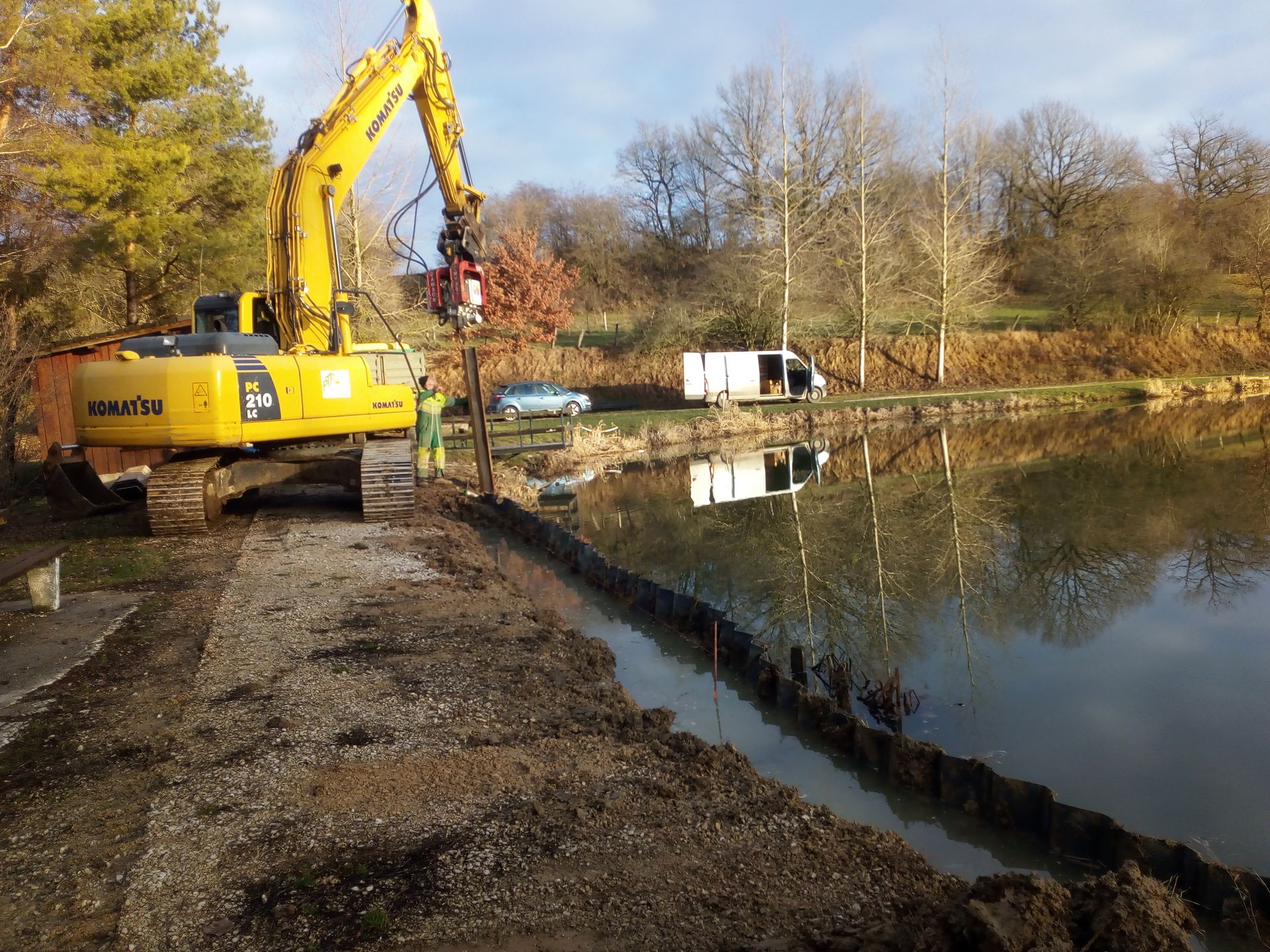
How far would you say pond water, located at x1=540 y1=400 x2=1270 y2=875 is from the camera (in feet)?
20.2

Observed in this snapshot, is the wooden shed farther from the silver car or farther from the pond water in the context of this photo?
the silver car

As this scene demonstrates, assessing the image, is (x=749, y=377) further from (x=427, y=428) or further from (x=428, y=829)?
(x=428, y=829)

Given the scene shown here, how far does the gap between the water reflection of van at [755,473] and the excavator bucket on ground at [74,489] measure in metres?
9.88

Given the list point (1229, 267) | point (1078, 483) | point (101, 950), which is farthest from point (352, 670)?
point (1229, 267)

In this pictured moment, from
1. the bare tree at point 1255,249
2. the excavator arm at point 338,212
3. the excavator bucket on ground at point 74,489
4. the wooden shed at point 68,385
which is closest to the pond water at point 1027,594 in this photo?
the excavator arm at point 338,212

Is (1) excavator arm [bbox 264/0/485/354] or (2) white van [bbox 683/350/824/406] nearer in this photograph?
(1) excavator arm [bbox 264/0/485/354]

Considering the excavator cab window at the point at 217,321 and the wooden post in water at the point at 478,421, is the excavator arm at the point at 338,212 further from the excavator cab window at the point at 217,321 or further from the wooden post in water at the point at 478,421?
the wooden post in water at the point at 478,421

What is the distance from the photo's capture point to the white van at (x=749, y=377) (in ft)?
103

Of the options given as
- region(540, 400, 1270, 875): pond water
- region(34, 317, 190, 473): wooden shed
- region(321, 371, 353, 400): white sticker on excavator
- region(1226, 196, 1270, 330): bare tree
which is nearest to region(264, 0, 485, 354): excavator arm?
region(321, 371, 353, 400): white sticker on excavator

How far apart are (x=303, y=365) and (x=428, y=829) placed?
8.61 metres

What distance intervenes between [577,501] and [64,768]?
1264cm

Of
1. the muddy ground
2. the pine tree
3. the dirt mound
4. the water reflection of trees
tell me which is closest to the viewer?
the dirt mound

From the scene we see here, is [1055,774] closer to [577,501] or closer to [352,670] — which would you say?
[352,670]

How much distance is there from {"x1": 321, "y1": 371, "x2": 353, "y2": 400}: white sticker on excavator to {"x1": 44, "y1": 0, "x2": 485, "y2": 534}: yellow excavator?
2 centimetres
